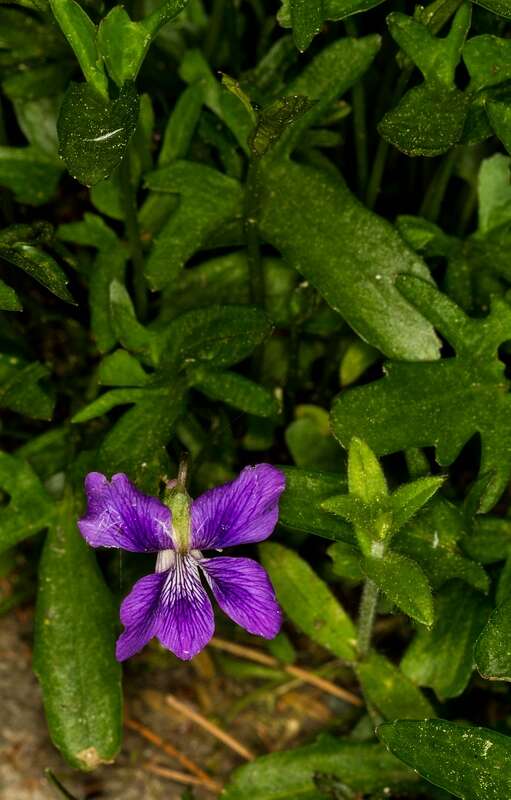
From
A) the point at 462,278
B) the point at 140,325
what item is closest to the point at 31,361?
the point at 140,325

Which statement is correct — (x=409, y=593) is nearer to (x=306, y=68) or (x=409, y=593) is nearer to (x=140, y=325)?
(x=140, y=325)

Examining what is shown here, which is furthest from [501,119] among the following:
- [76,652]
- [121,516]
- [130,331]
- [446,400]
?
[76,652]

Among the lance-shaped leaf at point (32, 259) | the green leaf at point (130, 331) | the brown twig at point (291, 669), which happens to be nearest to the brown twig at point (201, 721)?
the brown twig at point (291, 669)

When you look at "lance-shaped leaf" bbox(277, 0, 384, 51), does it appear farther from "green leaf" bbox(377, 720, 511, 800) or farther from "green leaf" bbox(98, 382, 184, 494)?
"green leaf" bbox(377, 720, 511, 800)

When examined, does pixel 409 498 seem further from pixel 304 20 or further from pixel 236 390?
pixel 304 20

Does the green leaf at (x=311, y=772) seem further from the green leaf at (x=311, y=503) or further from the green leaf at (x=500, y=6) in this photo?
the green leaf at (x=500, y=6)
